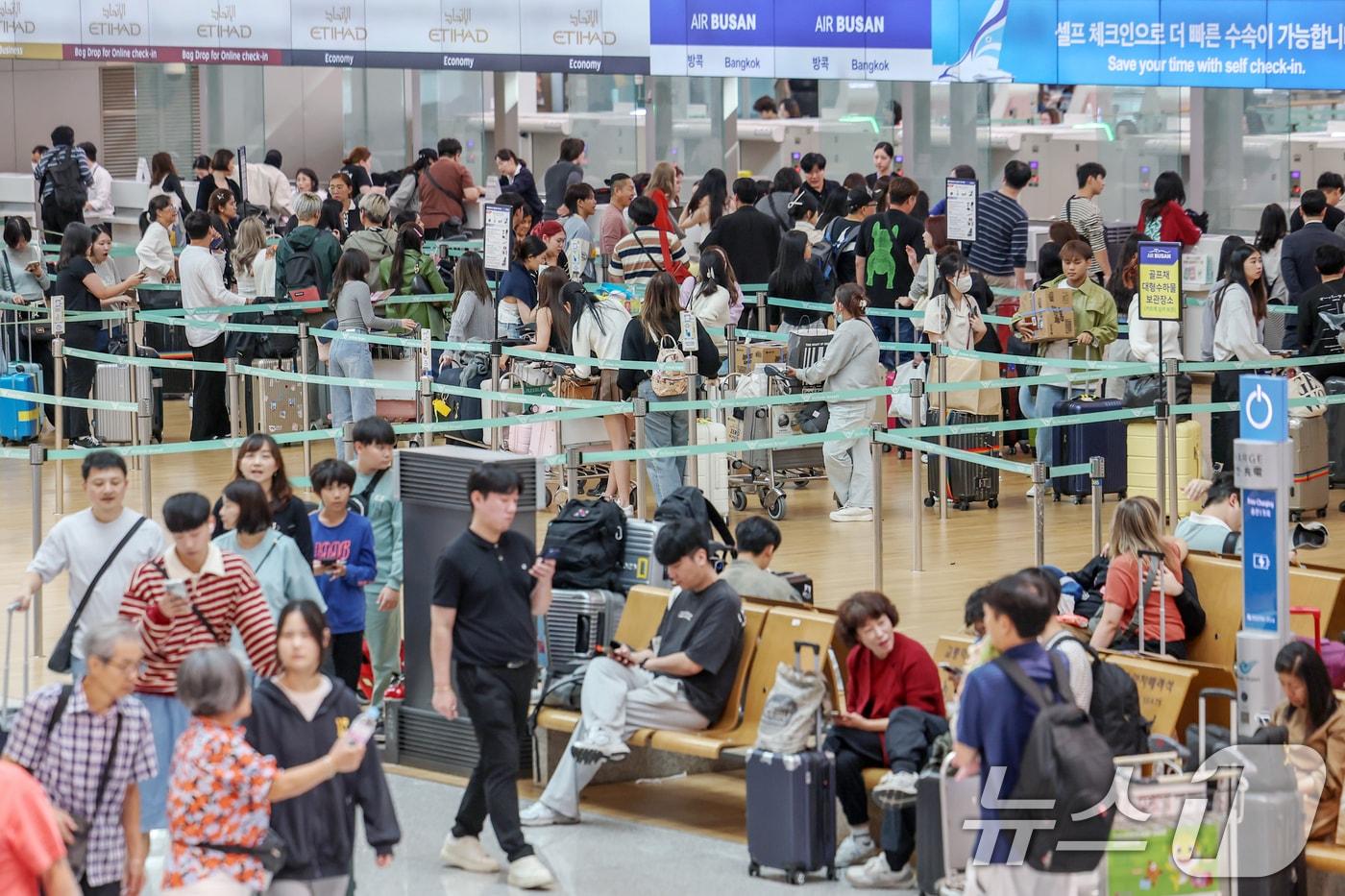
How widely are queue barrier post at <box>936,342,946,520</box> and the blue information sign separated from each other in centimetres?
632

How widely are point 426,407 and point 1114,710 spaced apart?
6.46 meters

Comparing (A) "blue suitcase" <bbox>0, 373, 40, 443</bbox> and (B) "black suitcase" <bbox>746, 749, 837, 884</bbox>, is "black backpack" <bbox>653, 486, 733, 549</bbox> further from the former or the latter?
(A) "blue suitcase" <bbox>0, 373, 40, 443</bbox>

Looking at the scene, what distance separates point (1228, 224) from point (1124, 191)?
1646 mm

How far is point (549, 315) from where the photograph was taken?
1377cm

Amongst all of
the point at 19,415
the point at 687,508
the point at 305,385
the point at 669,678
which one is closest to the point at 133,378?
the point at 19,415

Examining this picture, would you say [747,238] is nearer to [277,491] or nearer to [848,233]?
[848,233]

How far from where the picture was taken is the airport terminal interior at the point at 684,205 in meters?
8.01

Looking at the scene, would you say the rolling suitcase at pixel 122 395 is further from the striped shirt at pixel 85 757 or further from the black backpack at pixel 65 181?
the striped shirt at pixel 85 757

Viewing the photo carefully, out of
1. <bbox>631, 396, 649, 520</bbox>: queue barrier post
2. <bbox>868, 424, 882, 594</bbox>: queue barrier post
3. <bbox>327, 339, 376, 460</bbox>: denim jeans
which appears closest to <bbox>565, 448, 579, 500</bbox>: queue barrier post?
<bbox>631, 396, 649, 520</bbox>: queue barrier post

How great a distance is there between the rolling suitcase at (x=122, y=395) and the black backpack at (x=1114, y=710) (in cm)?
898

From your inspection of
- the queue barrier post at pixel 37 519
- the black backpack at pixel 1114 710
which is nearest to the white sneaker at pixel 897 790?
the black backpack at pixel 1114 710

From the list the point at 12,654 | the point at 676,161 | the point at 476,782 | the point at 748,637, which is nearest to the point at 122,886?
the point at 476,782

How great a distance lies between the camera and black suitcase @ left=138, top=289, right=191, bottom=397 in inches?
674

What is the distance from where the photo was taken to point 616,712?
8.08 metres
